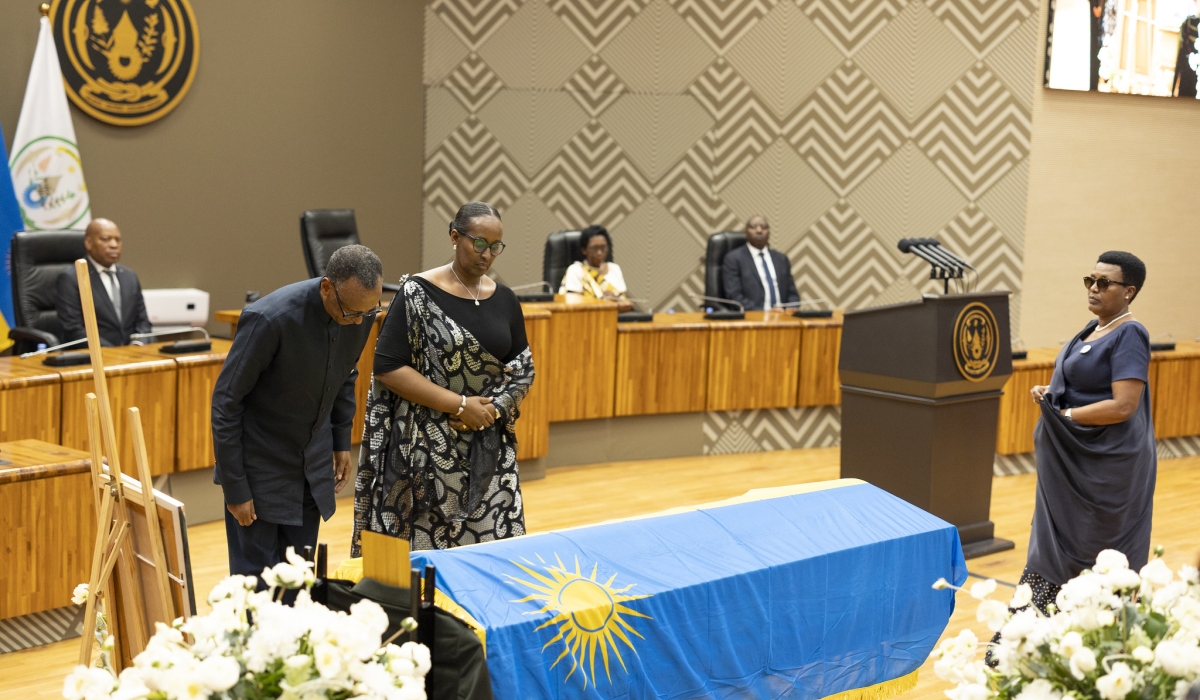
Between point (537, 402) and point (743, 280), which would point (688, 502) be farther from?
point (743, 280)

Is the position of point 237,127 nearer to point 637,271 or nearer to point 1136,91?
point 637,271

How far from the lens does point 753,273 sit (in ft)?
25.0

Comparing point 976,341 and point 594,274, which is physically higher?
point 594,274

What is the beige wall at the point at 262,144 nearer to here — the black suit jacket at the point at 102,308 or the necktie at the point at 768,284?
the black suit jacket at the point at 102,308

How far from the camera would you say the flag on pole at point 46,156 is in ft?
22.5

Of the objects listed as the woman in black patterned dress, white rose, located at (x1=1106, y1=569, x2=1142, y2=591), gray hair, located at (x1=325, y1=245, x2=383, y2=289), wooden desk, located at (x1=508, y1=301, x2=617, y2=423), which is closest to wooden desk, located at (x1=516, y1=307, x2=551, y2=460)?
wooden desk, located at (x1=508, y1=301, x2=617, y2=423)

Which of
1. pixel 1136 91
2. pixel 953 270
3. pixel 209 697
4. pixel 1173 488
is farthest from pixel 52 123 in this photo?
pixel 1136 91

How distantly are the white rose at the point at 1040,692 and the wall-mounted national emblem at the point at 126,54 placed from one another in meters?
7.11

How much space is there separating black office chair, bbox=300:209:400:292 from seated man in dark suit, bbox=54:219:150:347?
3.13 feet

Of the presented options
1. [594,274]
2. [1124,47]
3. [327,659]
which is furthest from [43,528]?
[1124,47]

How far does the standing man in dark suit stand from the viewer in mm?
2855

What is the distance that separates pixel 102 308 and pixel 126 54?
2112mm

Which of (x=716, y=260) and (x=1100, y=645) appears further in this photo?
(x=716, y=260)

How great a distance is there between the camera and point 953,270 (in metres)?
4.98
